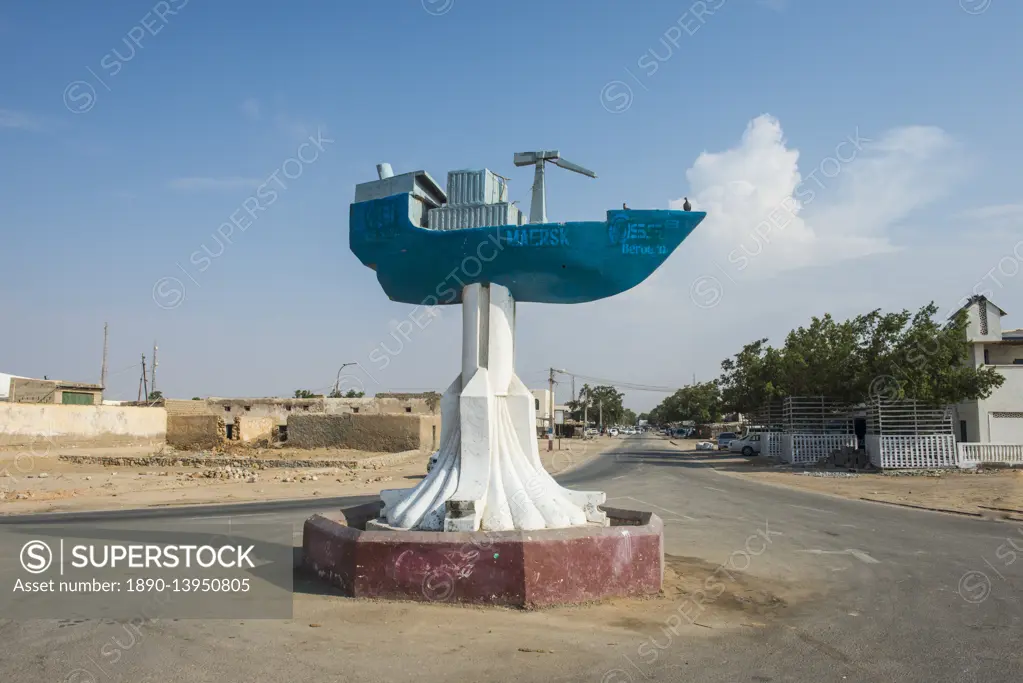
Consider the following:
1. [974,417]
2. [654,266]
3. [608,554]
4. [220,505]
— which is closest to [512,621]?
[608,554]

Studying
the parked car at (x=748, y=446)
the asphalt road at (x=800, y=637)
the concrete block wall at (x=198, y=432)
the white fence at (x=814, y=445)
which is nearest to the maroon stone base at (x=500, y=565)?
the asphalt road at (x=800, y=637)

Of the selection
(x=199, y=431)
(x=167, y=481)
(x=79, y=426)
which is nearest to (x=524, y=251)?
(x=167, y=481)

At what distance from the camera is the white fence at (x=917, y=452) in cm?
2742

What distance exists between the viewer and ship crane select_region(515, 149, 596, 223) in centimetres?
893

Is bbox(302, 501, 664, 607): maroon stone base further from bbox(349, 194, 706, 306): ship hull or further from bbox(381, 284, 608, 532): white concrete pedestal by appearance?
bbox(349, 194, 706, 306): ship hull

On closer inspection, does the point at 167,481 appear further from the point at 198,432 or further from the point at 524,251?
the point at 524,251

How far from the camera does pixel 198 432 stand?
3653cm

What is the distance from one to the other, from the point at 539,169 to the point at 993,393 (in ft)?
95.1

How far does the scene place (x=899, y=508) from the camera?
655 inches

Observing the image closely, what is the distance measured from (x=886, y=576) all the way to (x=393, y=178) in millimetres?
7808

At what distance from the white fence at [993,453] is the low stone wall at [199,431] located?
3317cm

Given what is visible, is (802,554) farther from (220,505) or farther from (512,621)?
(220,505)

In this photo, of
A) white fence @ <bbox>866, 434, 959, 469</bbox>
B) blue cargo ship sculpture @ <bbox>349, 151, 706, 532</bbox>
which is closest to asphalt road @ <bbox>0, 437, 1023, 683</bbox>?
blue cargo ship sculpture @ <bbox>349, 151, 706, 532</bbox>

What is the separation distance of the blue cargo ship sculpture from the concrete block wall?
30.5m
